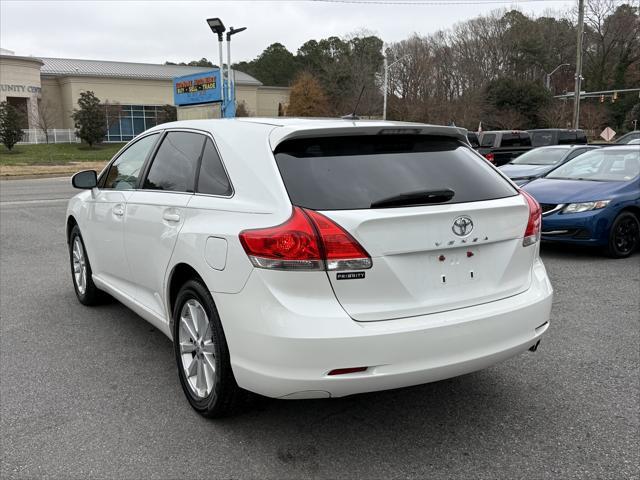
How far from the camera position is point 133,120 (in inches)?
2293

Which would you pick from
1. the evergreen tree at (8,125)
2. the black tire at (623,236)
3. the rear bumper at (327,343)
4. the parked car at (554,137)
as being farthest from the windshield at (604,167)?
the evergreen tree at (8,125)

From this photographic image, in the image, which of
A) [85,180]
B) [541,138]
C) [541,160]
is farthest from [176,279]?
[541,138]

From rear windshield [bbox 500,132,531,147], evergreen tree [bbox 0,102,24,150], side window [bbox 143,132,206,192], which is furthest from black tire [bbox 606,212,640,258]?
evergreen tree [bbox 0,102,24,150]

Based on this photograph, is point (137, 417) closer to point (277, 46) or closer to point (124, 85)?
point (124, 85)

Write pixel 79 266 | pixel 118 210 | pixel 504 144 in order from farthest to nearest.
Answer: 1. pixel 504 144
2. pixel 79 266
3. pixel 118 210

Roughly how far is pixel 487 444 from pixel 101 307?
3901 millimetres

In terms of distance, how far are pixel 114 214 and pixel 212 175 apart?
4.78 feet

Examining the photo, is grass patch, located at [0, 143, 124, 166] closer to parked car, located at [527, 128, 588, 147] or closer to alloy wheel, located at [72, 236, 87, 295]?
parked car, located at [527, 128, 588, 147]

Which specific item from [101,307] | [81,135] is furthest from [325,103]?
[101,307]

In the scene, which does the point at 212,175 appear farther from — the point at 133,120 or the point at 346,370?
the point at 133,120

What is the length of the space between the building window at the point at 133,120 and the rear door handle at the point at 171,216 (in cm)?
5368

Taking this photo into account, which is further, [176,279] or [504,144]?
[504,144]

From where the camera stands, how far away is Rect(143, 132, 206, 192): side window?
372cm

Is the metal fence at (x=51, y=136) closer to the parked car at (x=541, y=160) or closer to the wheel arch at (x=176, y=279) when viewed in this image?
the parked car at (x=541, y=160)
